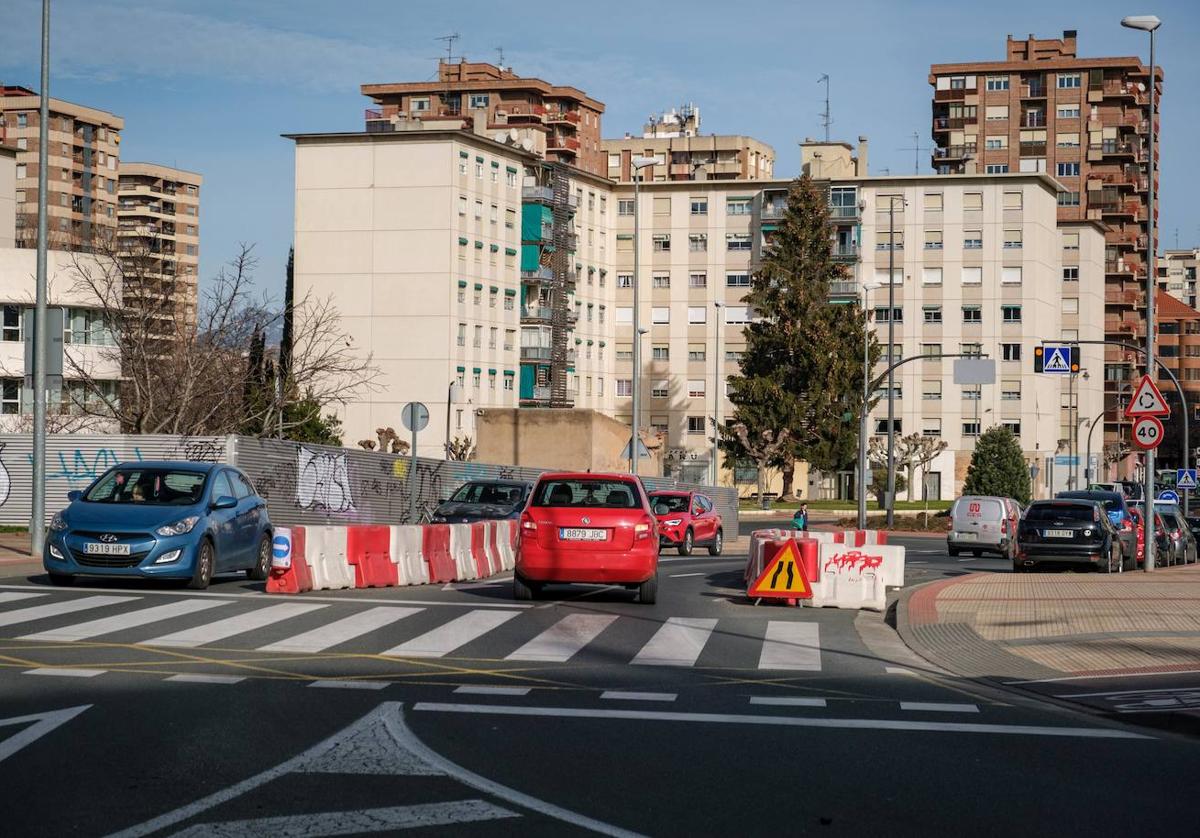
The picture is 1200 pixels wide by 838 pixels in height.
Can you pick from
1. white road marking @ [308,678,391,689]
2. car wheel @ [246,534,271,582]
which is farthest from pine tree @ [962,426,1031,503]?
white road marking @ [308,678,391,689]

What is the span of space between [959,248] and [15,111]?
8521cm

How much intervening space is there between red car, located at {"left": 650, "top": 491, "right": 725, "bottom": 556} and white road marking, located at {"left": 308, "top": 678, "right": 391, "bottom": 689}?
27735 mm

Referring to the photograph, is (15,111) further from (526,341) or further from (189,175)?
(526,341)

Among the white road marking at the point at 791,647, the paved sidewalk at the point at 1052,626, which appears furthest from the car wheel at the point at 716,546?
the white road marking at the point at 791,647

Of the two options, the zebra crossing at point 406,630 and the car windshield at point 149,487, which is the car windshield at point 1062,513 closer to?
the zebra crossing at point 406,630

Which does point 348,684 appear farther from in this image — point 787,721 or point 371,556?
point 371,556

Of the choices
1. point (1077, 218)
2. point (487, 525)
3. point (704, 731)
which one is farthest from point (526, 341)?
point (704, 731)

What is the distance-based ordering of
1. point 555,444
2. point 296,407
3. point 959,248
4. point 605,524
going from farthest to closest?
point 959,248
point 555,444
point 296,407
point 605,524

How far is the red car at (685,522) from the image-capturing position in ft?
132

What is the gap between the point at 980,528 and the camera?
4459cm

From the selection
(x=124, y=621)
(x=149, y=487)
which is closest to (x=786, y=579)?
(x=149, y=487)

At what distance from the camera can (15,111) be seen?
468ft

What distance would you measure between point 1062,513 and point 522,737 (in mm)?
23660

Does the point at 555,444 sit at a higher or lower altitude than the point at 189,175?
lower
